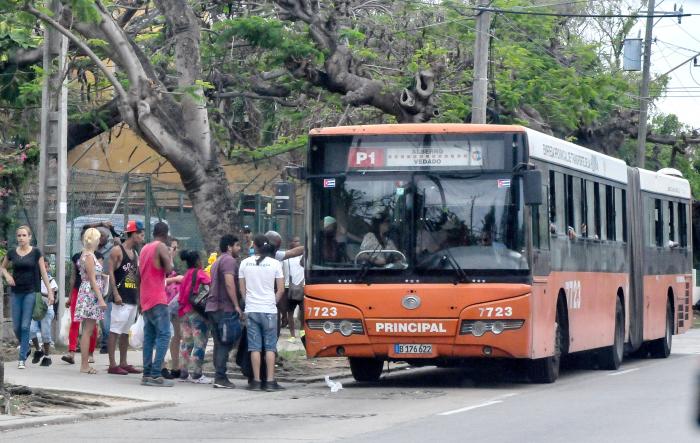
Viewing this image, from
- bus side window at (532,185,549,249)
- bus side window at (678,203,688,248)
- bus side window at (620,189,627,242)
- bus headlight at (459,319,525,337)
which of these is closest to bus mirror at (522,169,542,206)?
bus side window at (532,185,549,249)

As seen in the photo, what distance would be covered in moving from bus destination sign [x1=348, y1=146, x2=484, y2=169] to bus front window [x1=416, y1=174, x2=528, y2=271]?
0.24m

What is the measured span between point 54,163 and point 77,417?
8.00m

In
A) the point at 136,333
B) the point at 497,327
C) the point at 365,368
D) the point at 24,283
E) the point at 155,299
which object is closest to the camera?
the point at 497,327

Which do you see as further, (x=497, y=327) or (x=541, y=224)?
(x=541, y=224)

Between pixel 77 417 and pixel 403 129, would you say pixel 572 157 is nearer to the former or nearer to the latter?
pixel 403 129

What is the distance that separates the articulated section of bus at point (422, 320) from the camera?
48.4 ft

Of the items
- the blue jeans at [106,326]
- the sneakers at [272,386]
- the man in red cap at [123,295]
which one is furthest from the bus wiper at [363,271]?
the blue jeans at [106,326]

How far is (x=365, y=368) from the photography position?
1644 centimetres

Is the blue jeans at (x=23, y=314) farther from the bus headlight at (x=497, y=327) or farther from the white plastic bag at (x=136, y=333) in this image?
the bus headlight at (x=497, y=327)

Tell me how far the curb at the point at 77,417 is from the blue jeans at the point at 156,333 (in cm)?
148

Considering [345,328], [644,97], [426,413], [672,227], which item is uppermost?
[644,97]

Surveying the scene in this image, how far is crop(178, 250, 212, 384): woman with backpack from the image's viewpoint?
15.9 m

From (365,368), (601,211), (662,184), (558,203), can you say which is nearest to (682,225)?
(662,184)

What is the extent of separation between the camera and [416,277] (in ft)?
49.0
